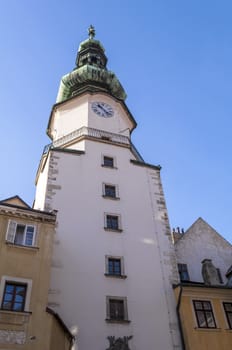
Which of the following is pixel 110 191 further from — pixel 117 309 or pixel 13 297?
pixel 13 297

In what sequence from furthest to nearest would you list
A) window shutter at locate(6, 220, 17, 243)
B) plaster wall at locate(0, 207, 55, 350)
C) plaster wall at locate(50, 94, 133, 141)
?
plaster wall at locate(50, 94, 133, 141)
window shutter at locate(6, 220, 17, 243)
plaster wall at locate(0, 207, 55, 350)

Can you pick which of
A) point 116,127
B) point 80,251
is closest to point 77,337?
point 80,251

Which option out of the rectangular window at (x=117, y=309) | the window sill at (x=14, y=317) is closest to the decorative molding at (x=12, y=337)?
the window sill at (x=14, y=317)

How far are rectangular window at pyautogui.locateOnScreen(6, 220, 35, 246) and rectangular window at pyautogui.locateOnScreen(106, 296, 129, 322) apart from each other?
15.2 feet

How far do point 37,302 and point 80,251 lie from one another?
485cm

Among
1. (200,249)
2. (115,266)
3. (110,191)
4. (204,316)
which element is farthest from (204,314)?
(110,191)

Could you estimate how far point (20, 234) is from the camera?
14664 millimetres

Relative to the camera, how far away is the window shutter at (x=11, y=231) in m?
14.2

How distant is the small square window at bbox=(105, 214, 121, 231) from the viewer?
19.3 meters

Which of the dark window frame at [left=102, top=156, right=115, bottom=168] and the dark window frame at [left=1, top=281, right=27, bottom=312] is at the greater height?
the dark window frame at [left=102, top=156, right=115, bottom=168]

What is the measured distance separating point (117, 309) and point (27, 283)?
484 cm

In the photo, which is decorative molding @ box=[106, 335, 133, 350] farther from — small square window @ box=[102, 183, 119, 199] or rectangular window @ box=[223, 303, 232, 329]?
small square window @ box=[102, 183, 119, 199]

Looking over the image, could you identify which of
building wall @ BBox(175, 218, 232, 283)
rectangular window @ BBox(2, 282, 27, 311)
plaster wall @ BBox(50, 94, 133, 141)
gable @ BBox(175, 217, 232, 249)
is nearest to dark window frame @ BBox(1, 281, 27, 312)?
rectangular window @ BBox(2, 282, 27, 311)

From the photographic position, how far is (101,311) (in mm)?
15695
